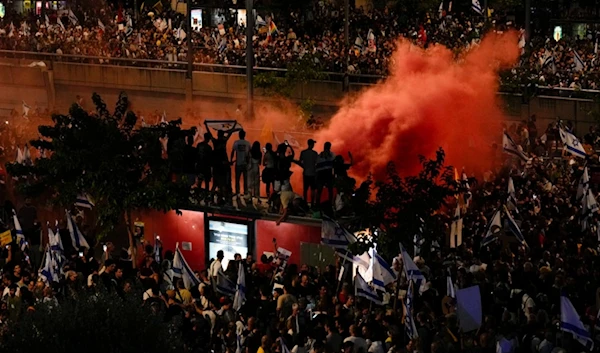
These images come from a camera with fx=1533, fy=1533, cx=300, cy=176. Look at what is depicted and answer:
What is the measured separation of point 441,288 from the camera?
22.8 m

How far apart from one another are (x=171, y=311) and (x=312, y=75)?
20449 mm

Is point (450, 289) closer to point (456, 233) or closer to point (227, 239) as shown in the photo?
point (456, 233)

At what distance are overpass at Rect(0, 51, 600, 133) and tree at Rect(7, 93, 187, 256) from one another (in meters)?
13.3

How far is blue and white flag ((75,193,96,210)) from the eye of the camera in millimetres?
27219

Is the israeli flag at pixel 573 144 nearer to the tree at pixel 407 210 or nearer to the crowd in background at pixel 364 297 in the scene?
the crowd in background at pixel 364 297

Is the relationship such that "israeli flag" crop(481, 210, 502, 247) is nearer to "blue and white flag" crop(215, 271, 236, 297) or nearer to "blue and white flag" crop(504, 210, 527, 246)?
"blue and white flag" crop(504, 210, 527, 246)

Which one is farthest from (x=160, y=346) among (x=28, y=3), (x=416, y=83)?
(x=28, y=3)

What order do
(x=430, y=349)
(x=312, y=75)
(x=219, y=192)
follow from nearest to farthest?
(x=430, y=349)
(x=219, y=192)
(x=312, y=75)

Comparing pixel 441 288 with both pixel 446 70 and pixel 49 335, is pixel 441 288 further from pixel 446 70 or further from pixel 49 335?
pixel 446 70

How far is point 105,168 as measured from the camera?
2641cm

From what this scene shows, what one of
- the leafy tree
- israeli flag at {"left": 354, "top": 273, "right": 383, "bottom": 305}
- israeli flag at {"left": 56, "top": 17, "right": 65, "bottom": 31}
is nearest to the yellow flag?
israeli flag at {"left": 354, "top": 273, "right": 383, "bottom": 305}

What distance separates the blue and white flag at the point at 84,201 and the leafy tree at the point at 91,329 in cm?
962

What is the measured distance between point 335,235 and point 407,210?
62.5 inches

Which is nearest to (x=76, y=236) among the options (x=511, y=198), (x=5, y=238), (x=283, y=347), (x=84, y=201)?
(x=84, y=201)
